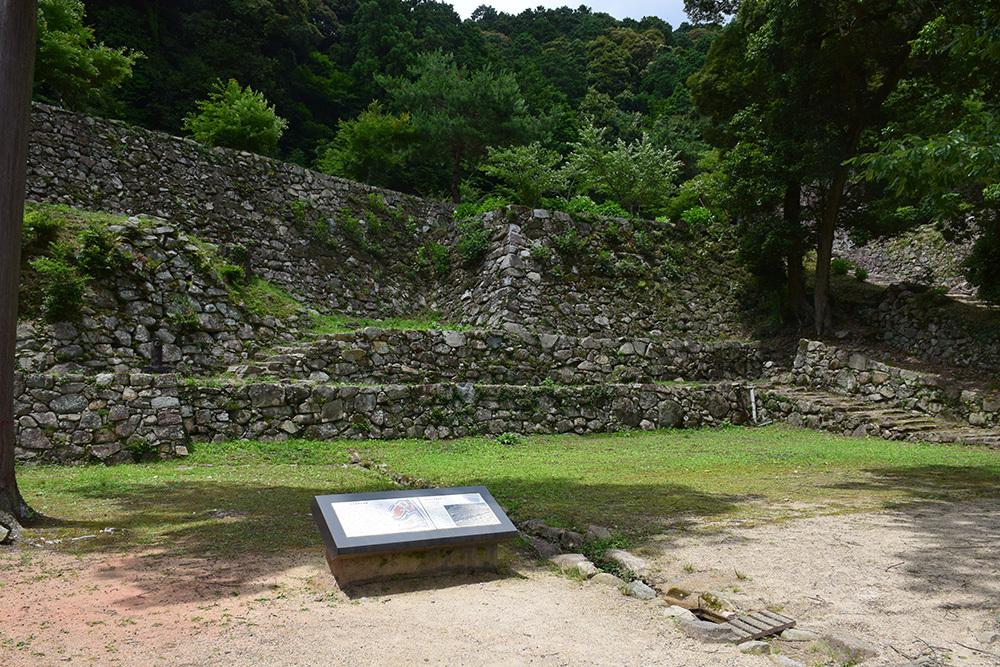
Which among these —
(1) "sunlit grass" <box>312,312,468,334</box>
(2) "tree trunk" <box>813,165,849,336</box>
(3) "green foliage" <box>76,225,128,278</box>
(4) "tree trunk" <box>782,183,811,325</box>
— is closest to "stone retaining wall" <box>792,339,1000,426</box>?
(2) "tree trunk" <box>813,165,849,336</box>

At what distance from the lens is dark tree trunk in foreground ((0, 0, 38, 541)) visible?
488 centimetres

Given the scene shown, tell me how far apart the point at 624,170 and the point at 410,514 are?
17388mm

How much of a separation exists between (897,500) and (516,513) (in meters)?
3.96

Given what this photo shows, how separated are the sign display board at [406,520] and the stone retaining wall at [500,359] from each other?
23.1 ft

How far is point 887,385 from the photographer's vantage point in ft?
41.3

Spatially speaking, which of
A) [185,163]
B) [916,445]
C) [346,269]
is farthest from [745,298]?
[185,163]

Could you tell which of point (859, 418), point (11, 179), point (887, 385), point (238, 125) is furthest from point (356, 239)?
point (887, 385)

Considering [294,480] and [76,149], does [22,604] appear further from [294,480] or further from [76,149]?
[76,149]

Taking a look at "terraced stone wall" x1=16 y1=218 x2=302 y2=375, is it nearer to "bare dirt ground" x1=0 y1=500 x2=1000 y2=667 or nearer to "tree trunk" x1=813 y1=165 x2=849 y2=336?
"bare dirt ground" x1=0 y1=500 x2=1000 y2=667

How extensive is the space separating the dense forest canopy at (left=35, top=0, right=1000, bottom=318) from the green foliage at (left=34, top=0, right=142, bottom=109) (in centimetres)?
5

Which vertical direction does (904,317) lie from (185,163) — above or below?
below

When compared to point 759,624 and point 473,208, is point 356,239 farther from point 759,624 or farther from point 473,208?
point 759,624

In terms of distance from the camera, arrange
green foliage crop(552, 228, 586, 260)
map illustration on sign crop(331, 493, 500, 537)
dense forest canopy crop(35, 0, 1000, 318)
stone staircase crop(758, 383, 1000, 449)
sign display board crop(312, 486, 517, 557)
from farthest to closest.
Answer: green foliage crop(552, 228, 586, 260), dense forest canopy crop(35, 0, 1000, 318), stone staircase crop(758, 383, 1000, 449), map illustration on sign crop(331, 493, 500, 537), sign display board crop(312, 486, 517, 557)

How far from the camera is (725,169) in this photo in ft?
48.9
